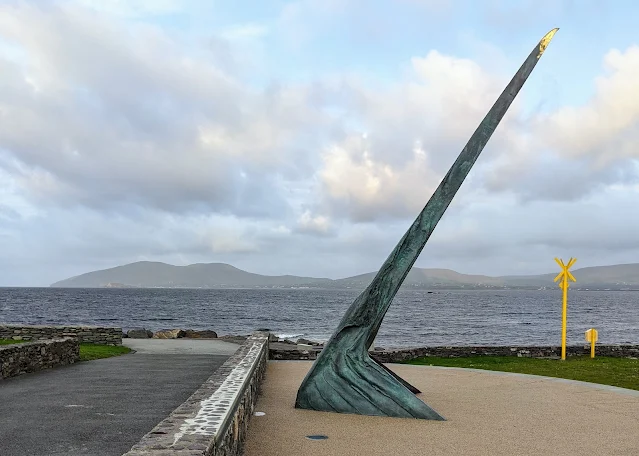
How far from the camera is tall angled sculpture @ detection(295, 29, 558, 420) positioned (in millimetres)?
7500

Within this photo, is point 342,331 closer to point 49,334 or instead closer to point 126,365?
point 126,365

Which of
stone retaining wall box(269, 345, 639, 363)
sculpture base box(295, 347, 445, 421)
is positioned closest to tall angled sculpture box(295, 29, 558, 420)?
sculpture base box(295, 347, 445, 421)

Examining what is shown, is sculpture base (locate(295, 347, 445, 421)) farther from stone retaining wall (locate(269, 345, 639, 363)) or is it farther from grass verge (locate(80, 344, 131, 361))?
grass verge (locate(80, 344, 131, 361))

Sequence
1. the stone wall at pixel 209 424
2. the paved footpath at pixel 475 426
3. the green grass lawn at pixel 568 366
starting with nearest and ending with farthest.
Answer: the stone wall at pixel 209 424, the paved footpath at pixel 475 426, the green grass lawn at pixel 568 366

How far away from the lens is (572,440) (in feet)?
21.2

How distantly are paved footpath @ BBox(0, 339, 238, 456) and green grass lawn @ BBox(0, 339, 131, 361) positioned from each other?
60cm

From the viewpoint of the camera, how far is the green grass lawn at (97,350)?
1477 cm

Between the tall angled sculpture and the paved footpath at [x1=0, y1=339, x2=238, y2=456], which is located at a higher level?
the tall angled sculpture

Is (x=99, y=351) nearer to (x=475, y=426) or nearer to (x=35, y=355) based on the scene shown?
(x=35, y=355)

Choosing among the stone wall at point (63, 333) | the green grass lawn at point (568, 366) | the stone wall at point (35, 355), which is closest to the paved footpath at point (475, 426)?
the green grass lawn at point (568, 366)

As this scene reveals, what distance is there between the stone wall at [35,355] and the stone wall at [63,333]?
320 cm

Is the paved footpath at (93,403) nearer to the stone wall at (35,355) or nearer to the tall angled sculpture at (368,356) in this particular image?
the stone wall at (35,355)

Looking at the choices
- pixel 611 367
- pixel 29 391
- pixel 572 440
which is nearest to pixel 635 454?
pixel 572 440

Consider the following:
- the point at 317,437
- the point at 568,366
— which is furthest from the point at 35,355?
the point at 568,366
